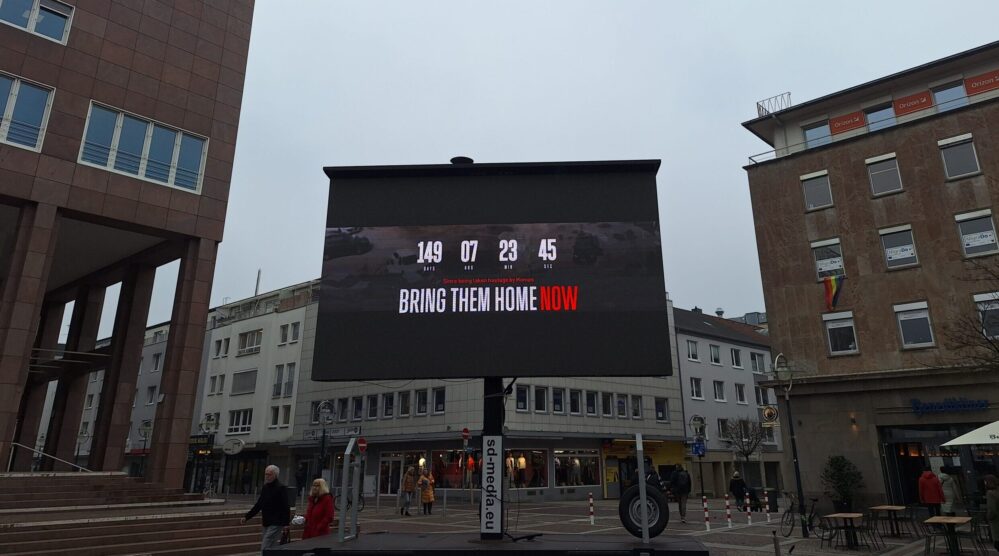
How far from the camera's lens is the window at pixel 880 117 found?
26375 mm

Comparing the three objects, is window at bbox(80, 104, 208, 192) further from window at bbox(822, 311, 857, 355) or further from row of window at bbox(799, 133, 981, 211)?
window at bbox(822, 311, 857, 355)

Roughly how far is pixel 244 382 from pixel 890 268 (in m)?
45.9

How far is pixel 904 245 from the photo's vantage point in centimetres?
2427

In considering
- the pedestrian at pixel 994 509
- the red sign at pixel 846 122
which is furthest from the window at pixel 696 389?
the pedestrian at pixel 994 509

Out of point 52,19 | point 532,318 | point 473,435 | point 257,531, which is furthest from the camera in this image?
point 473,435

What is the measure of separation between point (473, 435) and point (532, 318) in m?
27.7

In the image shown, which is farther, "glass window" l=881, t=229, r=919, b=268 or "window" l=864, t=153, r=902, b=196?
"window" l=864, t=153, r=902, b=196

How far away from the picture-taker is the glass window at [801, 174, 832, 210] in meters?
26.5

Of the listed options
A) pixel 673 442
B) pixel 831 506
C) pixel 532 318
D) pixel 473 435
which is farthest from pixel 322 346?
pixel 673 442

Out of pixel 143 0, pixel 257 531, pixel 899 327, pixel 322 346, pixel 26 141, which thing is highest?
pixel 143 0

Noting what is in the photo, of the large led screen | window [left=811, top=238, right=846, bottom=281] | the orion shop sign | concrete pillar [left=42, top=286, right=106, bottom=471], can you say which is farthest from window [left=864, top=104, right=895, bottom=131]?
concrete pillar [left=42, top=286, right=106, bottom=471]

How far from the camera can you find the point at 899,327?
23.8 metres

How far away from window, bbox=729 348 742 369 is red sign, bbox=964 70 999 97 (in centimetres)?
Answer: 3094

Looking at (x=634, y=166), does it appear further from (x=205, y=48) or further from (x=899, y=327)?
(x=205, y=48)
